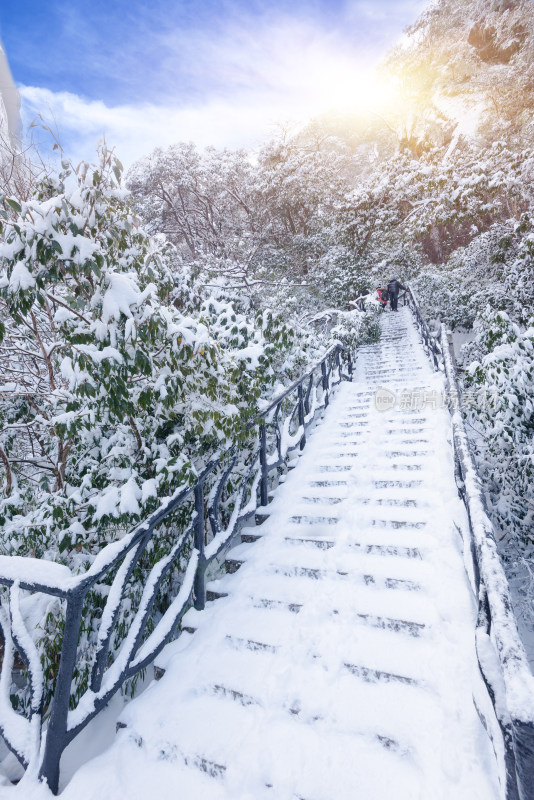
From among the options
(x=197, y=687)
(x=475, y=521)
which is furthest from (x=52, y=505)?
(x=475, y=521)

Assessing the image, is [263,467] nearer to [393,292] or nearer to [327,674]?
[327,674]

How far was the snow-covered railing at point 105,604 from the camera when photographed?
7.17 ft

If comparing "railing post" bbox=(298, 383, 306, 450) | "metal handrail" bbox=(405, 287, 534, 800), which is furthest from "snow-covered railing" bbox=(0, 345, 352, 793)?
"metal handrail" bbox=(405, 287, 534, 800)

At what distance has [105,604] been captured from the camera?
9.52 ft

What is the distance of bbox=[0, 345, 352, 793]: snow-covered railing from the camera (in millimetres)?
2186

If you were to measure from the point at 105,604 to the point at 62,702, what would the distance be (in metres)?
0.76

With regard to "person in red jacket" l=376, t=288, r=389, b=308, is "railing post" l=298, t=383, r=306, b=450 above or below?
below

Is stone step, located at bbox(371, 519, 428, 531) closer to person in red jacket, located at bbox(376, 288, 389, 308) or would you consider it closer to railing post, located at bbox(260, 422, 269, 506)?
railing post, located at bbox(260, 422, 269, 506)

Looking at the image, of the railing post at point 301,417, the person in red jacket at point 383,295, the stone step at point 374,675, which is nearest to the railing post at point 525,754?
the stone step at point 374,675

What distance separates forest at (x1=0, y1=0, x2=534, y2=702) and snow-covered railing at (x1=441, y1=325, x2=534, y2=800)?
2.22m

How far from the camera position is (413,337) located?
14461 mm

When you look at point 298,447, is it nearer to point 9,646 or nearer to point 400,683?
point 400,683

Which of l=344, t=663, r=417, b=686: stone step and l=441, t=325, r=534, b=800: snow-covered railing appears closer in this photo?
l=441, t=325, r=534, b=800: snow-covered railing

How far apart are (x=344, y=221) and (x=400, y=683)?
16.3m
